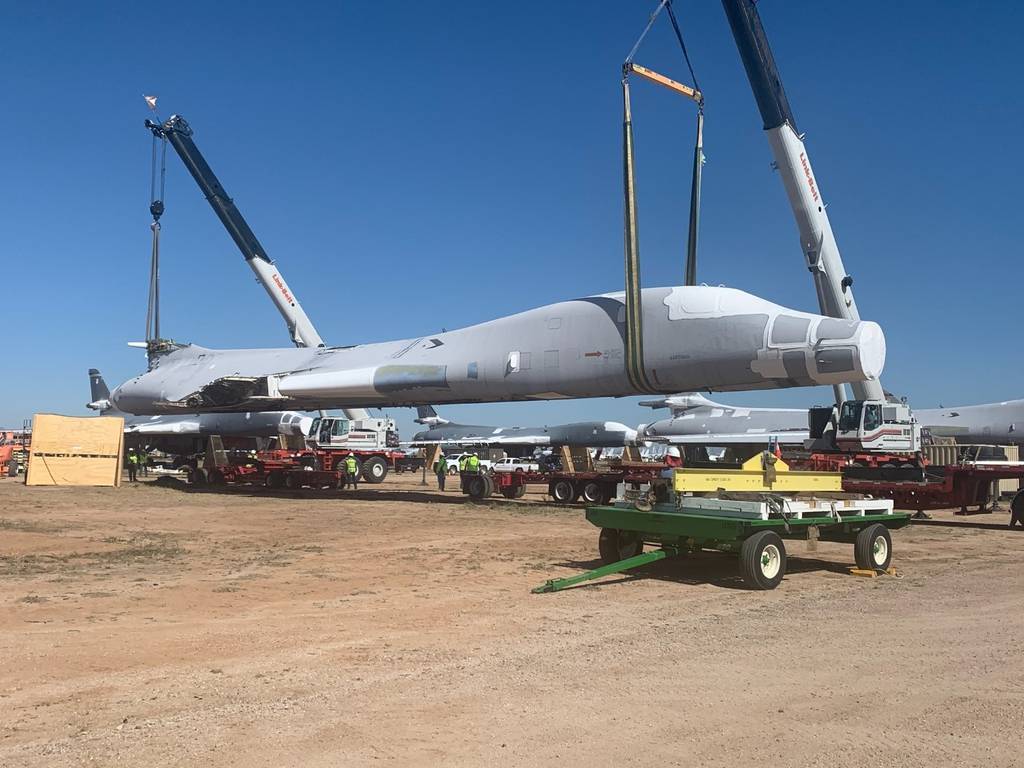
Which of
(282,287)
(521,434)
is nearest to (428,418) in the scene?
(521,434)

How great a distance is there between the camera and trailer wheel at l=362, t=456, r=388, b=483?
34.1 m

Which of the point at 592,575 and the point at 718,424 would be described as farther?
the point at 718,424

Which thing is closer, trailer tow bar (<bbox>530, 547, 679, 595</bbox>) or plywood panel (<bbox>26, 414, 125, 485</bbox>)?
trailer tow bar (<bbox>530, 547, 679, 595</bbox>)

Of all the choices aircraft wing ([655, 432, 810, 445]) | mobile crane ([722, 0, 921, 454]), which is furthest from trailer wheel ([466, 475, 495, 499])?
aircraft wing ([655, 432, 810, 445])

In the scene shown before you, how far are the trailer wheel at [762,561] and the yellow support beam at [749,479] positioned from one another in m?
0.92

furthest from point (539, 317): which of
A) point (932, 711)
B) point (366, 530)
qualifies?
point (932, 711)

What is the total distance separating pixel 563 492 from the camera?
23.2 metres

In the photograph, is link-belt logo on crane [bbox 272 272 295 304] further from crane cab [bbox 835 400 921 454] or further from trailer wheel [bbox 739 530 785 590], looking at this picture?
trailer wheel [bbox 739 530 785 590]

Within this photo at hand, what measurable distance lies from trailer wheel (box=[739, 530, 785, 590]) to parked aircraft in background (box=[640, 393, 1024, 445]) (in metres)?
33.7

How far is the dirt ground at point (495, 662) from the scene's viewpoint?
14.2 ft

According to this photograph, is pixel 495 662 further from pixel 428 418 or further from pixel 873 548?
pixel 428 418

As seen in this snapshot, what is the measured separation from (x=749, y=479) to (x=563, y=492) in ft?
43.5

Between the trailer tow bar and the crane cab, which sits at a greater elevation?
the crane cab

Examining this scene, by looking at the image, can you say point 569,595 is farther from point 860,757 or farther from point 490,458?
point 490,458
